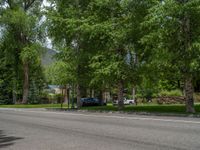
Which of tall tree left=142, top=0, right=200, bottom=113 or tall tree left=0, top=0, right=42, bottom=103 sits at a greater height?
tall tree left=0, top=0, right=42, bottom=103

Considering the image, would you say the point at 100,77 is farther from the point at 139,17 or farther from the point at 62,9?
the point at 62,9

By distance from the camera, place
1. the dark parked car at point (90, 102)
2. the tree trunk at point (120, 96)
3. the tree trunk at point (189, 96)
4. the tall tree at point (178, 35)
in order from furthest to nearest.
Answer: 1. the dark parked car at point (90, 102)
2. the tree trunk at point (120, 96)
3. the tree trunk at point (189, 96)
4. the tall tree at point (178, 35)

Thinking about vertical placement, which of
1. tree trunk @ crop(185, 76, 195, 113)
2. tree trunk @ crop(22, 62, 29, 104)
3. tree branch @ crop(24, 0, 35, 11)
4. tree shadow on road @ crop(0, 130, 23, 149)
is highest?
tree branch @ crop(24, 0, 35, 11)

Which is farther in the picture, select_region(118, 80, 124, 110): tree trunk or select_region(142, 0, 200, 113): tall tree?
select_region(118, 80, 124, 110): tree trunk

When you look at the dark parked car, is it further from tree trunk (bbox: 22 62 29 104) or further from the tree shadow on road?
the tree shadow on road

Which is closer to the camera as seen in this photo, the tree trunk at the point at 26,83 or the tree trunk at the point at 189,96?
the tree trunk at the point at 189,96

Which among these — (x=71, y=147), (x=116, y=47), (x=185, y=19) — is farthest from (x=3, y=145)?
(x=116, y=47)

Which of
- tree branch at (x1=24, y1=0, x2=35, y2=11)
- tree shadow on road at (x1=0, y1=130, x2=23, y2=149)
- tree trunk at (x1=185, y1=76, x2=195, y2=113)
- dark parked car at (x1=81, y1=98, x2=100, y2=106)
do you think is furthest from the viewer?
tree branch at (x1=24, y1=0, x2=35, y2=11)

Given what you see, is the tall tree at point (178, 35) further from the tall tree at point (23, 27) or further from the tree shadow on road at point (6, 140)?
the tall tree at point (23, 27)

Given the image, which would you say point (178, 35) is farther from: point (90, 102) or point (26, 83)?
point (26, 83)

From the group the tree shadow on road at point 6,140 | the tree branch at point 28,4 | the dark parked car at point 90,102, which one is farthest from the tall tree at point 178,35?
the tree branch at point 28,4

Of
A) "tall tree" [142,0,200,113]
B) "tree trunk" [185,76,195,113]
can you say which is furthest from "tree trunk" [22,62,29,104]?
"tree trunk" [185,76,195,113]

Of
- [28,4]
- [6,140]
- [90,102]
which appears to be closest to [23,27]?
[28,4]

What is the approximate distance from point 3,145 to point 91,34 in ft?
73.7
